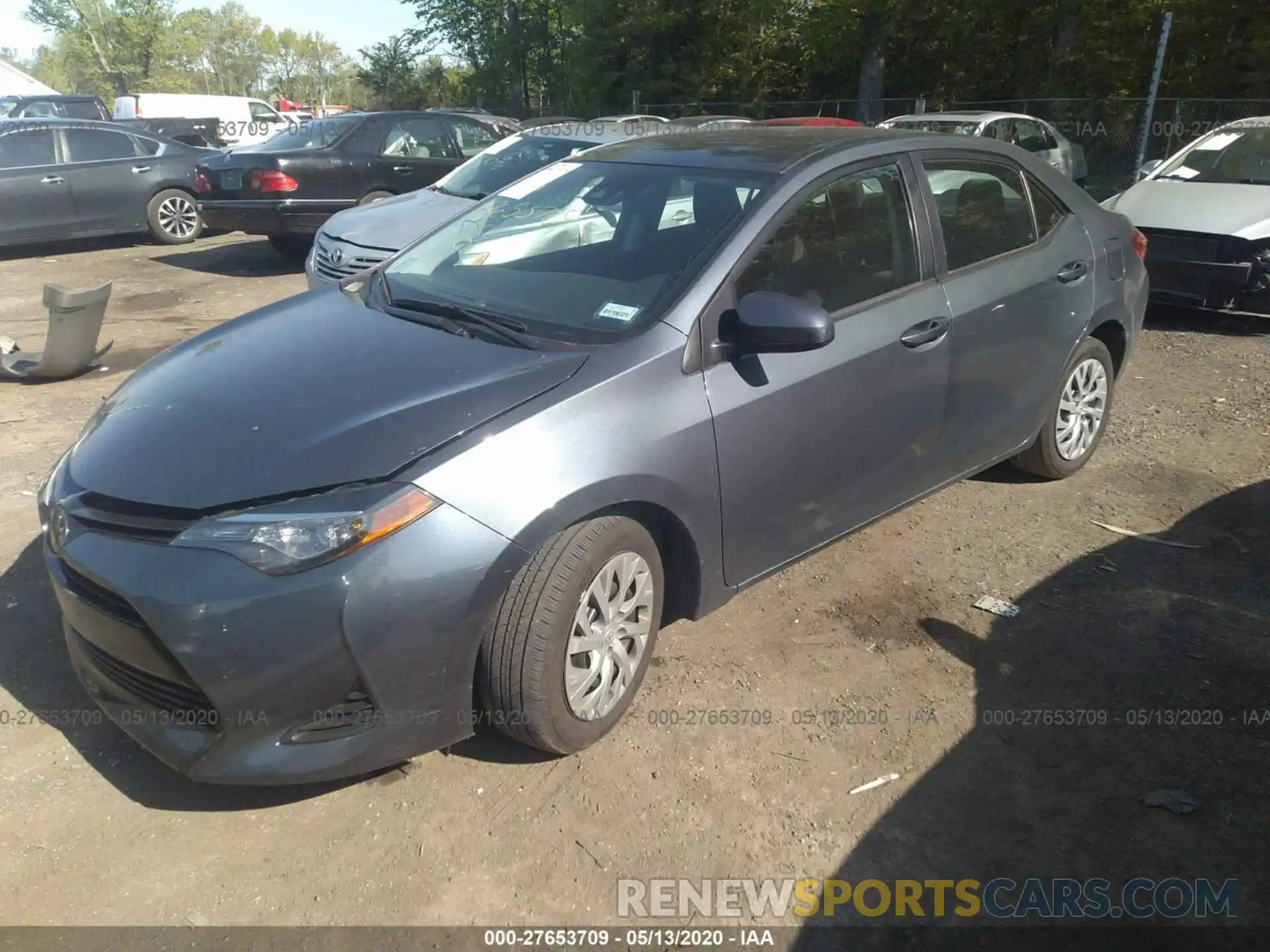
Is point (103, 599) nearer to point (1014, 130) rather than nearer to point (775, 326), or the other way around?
point (775, 326)

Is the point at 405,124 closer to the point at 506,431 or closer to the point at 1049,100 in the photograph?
the point at 506,431

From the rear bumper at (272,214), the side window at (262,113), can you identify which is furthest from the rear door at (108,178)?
the side window at (262,113)

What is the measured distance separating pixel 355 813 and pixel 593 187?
246 centimetres

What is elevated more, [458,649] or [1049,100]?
[1049,100]

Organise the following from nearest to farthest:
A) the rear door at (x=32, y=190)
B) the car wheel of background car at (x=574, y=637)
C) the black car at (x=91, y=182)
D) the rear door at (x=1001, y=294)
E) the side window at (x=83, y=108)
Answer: the car wheel of background car at (x=574, y=637) < the rear door at (x=1001, y=294) < the rear door at (x=32, y=190) < the black car at (x=91, y=182) < the side window at (x=83, y=108)

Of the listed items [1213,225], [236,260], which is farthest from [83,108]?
[1213,225]

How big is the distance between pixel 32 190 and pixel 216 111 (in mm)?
13026

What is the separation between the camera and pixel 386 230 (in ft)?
23.7

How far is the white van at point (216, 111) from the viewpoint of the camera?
21.8 metres

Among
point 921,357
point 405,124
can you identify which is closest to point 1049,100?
point 405,124

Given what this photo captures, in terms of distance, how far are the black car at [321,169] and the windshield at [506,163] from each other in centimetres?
240

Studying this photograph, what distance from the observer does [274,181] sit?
32.7 ft

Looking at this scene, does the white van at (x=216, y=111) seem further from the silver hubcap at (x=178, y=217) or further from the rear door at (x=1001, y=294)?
the rear door at (x=1001, y=294)

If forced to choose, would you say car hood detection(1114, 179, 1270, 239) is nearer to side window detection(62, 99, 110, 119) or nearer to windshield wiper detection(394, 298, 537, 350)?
windshield wiper detection(394, 298, 537, 350)
